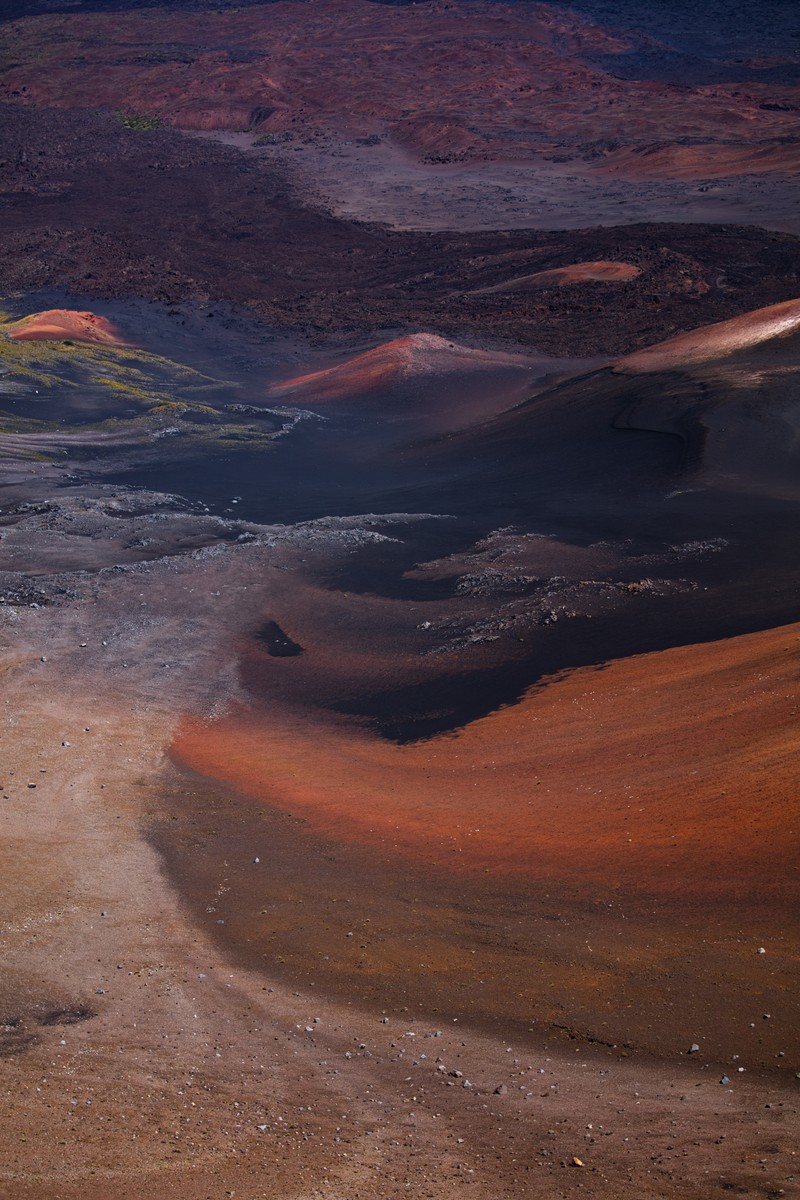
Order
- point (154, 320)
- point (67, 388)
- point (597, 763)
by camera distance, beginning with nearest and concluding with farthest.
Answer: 1. point (597, 763)
2. point (67, 388)
3. point (154, 320)

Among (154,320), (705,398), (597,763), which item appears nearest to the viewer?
(597,763)

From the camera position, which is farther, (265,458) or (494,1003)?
(265,458)

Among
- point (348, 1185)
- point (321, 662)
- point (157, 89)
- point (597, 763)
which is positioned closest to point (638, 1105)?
point (348, 1185)

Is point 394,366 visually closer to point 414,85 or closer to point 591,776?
point 591,776

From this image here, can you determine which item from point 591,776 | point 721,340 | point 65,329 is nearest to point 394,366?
point 721,340

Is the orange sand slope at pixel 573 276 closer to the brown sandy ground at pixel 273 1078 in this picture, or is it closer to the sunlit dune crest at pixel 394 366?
the sunlit dune crest at pixel 394 366

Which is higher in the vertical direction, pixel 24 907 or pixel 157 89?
pixel 157 89

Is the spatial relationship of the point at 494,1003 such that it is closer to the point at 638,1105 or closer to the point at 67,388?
the point at 638,1105
